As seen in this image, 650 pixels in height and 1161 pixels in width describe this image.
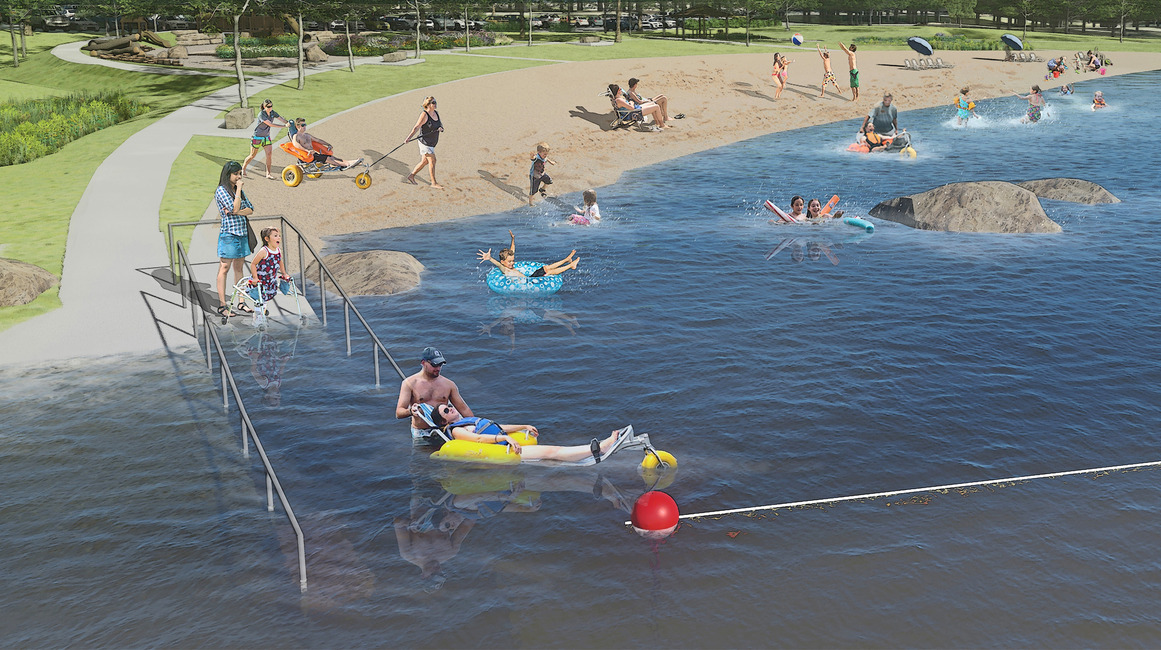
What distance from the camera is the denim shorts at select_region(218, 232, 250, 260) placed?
16347mm

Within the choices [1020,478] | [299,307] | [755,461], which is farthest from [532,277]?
[1020,478]

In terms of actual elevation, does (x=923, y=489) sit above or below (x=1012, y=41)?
below

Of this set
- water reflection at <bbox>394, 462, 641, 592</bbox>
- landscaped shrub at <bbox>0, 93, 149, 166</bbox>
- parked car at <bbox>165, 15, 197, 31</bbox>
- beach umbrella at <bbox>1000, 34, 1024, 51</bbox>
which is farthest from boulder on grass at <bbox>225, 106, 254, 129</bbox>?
parked car at <bbox>165, 15, 197, 31</bbox>

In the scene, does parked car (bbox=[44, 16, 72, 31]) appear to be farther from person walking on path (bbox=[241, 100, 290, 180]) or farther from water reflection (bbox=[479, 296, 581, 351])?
water reflection (bbox=[479, 296, 581, 351])

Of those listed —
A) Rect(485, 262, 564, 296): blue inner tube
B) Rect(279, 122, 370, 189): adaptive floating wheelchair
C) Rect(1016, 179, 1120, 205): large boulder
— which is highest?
Rect(279, 122, 370, 189): adaptive floating wheelchair

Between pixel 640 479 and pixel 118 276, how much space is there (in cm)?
1157

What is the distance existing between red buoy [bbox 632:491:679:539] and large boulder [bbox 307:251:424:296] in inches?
384

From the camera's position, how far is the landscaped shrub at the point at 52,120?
29.3m

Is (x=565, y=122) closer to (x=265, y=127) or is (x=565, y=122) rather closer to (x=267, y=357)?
(x=265, y=127)

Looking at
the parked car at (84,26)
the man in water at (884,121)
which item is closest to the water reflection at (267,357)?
the man in water at (884,121)

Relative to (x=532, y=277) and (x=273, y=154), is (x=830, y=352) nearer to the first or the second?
(x=532, y=277)

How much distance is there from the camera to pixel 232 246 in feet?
53.9

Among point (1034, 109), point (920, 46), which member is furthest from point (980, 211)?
point (920, 46)

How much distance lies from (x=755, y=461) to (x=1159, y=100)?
46.1m
